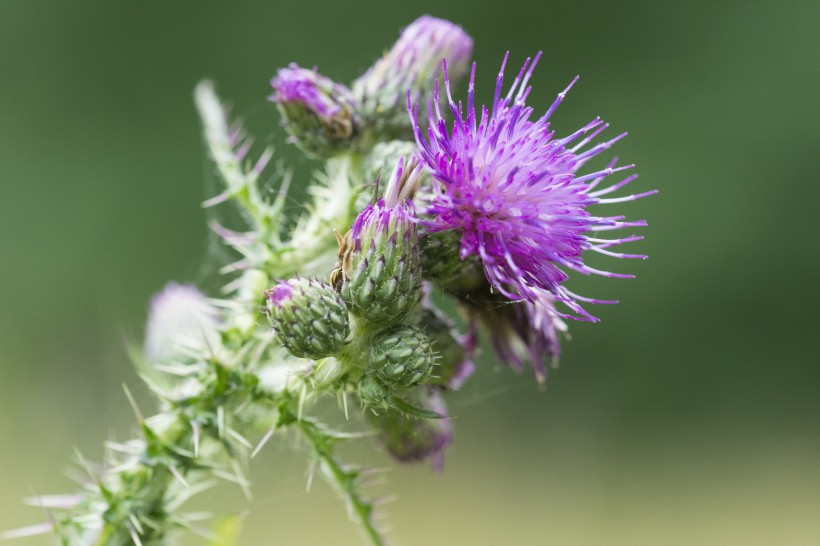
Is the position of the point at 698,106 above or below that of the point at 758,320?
above

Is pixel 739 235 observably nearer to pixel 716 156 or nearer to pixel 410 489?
pixel 716 156

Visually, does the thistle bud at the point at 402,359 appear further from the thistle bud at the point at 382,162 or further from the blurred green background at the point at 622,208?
the blurred green background at the point at 622,208

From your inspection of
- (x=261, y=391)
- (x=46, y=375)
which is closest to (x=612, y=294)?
(x=46, y=375)

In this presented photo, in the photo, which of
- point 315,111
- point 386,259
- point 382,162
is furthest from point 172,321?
point 386,259

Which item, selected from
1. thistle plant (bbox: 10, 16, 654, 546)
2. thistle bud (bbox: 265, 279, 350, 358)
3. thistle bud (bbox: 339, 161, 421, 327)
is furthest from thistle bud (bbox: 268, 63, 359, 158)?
thistle bud (bbox: 265, 279, 350, 358)

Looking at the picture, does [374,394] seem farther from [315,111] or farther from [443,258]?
[315,111]

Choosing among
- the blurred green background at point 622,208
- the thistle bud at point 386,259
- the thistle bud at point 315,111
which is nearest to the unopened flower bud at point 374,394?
the thistle bud at point 386,259
